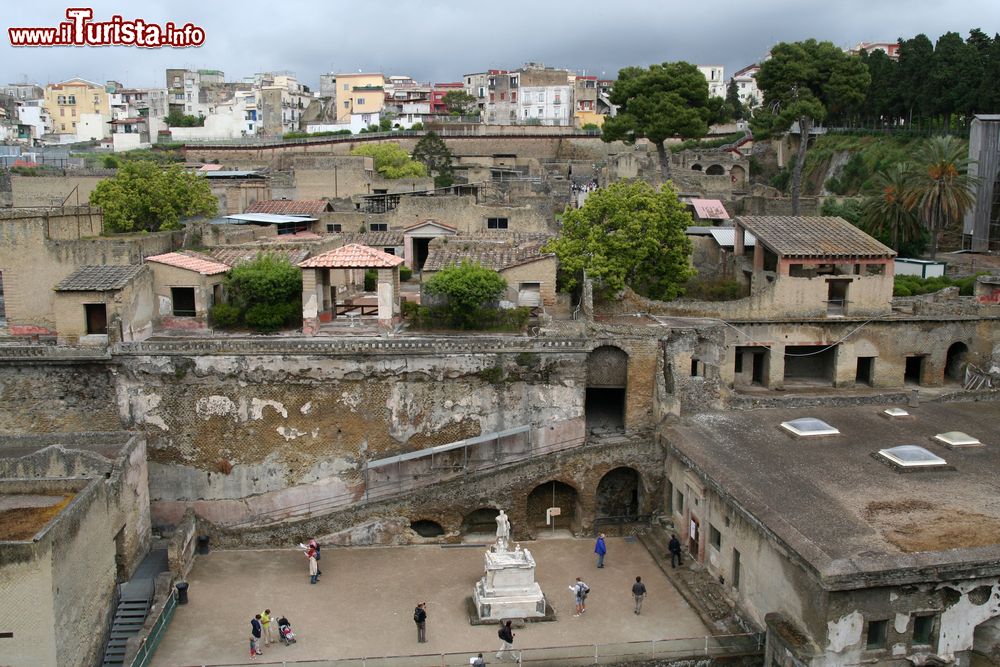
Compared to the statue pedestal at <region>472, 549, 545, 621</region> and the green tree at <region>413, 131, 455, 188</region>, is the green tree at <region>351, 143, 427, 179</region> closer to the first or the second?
the green tree at <region>413, 131, 455, 188</region>

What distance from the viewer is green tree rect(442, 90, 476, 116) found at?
98.7 metres

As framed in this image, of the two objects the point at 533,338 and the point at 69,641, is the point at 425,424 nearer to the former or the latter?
the point at 533,338

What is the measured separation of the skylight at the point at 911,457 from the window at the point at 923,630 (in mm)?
4792

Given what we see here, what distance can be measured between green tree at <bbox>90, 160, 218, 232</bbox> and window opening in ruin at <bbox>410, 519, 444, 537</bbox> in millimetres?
20843

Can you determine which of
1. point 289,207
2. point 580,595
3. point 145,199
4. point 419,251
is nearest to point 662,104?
point 419,251

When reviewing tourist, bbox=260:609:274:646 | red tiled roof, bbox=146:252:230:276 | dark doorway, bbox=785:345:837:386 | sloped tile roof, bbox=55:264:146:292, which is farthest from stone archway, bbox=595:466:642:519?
sloped tile roof, bbox=55:264:146:292

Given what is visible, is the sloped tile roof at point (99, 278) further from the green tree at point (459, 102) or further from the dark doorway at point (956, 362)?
the green tree at point (459, 102)

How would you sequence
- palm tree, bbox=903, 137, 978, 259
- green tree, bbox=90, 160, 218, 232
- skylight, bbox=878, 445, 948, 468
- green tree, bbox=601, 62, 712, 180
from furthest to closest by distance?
1. green tree, bbox=601, 62, 712, 180
2. green tree, bbox=90, 160, 218, 232
3. palm tree, bbox=903, 137, 978, 259
4. skylight, bbox=878, 445, 948, 468

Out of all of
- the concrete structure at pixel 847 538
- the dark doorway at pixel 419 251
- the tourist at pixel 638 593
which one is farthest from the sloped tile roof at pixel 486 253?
the tourist at pixel 638 593

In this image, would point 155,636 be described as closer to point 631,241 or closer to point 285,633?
point 285,633

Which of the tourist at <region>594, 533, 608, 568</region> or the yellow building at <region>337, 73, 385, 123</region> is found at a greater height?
the yellow building at <region>337, 73, 385, 123</region>

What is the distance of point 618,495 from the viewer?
29.4 m

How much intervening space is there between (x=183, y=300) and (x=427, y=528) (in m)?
11.6

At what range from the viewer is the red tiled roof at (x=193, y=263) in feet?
104
